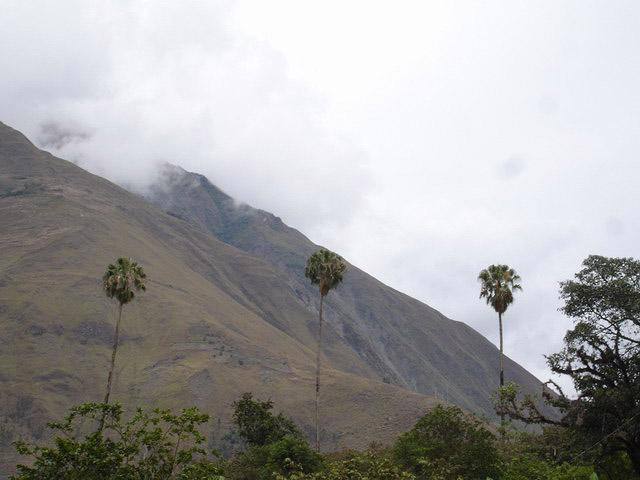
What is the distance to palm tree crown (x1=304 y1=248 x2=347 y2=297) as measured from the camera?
5412cm

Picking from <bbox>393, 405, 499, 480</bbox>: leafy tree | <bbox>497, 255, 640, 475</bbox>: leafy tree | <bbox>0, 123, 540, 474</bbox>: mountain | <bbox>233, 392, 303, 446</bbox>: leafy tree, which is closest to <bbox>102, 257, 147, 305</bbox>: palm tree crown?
<bbox>233, 392, 303, 446</bbox>: leafy tree

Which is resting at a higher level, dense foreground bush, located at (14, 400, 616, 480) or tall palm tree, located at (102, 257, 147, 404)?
tall palm tree, located at (102, 257, 147, 404)

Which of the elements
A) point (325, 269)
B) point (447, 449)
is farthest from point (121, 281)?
point (447, 449)

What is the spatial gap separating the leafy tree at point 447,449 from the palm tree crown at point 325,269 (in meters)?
16.8

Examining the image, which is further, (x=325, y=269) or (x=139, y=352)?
(x=139, y=352)

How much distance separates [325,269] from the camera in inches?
2125

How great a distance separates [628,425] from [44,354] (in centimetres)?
11371

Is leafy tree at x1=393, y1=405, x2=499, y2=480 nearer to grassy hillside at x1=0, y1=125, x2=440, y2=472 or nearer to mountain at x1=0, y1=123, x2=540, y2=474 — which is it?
mountain at x1=0, y1=123, x2=540, y2=474

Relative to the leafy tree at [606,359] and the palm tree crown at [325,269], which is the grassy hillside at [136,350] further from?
the leafy tree at [606,359]

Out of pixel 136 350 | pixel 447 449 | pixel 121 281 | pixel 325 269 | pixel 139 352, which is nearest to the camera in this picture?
pixel 447 449

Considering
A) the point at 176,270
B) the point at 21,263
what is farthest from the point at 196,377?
the point at 176,270

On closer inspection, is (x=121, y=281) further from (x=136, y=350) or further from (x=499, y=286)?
(x=136, y=350)

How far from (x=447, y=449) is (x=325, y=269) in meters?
21.2

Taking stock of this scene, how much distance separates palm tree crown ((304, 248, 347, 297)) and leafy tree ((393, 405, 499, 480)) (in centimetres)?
1679
